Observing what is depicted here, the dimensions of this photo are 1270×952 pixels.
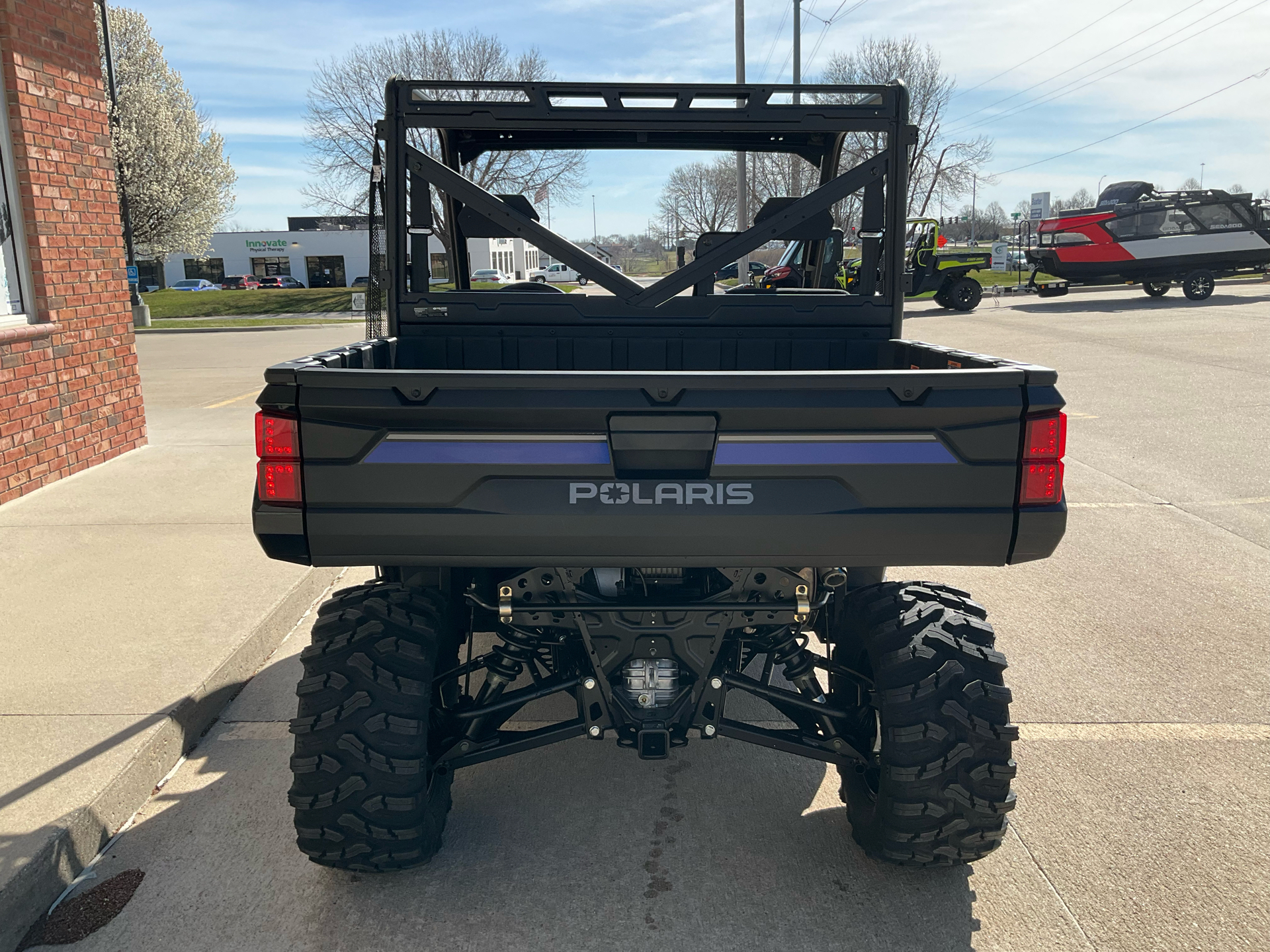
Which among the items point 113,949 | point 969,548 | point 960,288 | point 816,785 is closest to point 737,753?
point 816,785

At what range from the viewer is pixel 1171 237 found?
2533 centimetres

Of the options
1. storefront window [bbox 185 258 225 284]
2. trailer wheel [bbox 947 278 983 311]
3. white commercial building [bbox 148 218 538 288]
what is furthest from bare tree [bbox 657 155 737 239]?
storefront window [bbox 185 258 225 284]

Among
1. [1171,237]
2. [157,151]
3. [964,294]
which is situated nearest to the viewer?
[1171,237]

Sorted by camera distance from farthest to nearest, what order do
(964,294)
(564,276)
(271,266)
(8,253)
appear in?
(271,266)
(964,294)
(8,253)
(564,276)

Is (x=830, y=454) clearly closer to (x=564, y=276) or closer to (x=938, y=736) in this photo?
(x=938, y=736)

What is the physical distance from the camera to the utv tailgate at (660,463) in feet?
8.54

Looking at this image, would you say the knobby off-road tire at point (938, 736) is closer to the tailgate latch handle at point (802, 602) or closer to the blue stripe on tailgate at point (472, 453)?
the tailgate latch handle at point (802, 602)

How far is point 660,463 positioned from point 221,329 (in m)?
28.4

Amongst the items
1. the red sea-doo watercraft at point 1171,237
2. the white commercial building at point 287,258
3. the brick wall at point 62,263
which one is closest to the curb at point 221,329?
the brick wall at point 62,263

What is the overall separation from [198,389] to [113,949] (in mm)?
12222

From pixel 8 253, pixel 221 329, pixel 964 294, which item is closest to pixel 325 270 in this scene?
pixel 221 329

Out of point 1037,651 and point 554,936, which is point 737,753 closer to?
point 554,936

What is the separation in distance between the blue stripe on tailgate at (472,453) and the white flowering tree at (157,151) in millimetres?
34815

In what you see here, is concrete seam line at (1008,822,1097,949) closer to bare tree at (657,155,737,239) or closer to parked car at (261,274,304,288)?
bare tree at (657,155,737,239)
